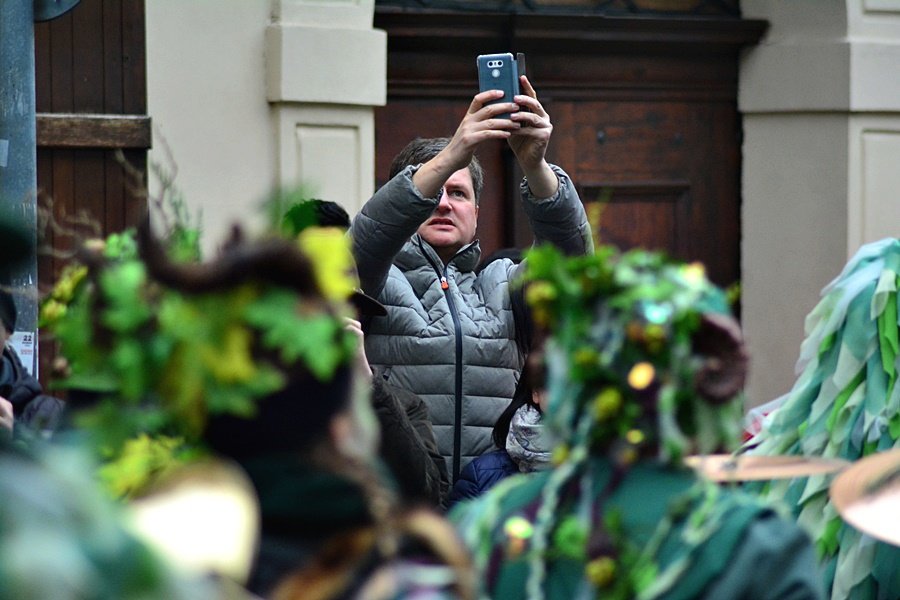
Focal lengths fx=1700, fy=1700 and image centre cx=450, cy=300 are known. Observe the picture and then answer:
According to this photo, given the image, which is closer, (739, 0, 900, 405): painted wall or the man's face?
the man's face

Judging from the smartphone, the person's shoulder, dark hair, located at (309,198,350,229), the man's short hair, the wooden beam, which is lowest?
the person's shoulder

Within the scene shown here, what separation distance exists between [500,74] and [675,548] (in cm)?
241

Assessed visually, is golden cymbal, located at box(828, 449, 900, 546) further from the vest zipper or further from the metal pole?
the metal pole

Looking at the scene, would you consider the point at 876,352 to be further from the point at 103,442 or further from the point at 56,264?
the point at 56,264

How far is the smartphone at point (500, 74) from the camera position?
4.33 metres

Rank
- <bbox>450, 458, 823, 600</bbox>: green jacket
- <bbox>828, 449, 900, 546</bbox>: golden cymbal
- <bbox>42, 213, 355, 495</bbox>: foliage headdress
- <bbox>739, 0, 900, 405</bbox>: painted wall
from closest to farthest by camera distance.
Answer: <bbox>42, 213, 355, 495</bbox>: foliage headdress, <bbox>450, 458, 823, 600</bbox>: green jacket, <bbox>828, 449, 900, 546</bbox>: golden cymbal, <bbox>739, 0, 900, 405</bbox>: painted wall

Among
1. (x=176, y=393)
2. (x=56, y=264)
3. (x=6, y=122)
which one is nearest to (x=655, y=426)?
(x=176, y=393)

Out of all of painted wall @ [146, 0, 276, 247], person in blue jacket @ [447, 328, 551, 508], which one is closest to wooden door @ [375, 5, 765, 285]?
painted wall @ [146, 0, 276, 247]

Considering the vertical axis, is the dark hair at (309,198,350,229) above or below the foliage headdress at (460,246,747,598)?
above

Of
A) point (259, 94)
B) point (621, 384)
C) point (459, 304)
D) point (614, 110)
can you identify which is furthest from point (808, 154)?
point (621, 384)

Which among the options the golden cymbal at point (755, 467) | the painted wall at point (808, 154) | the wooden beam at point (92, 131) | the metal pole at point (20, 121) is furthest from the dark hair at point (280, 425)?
the painted wall at point (808, 154)

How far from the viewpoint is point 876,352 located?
401 cm

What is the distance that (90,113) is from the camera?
601 centimetres

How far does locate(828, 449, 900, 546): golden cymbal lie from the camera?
229 cm
